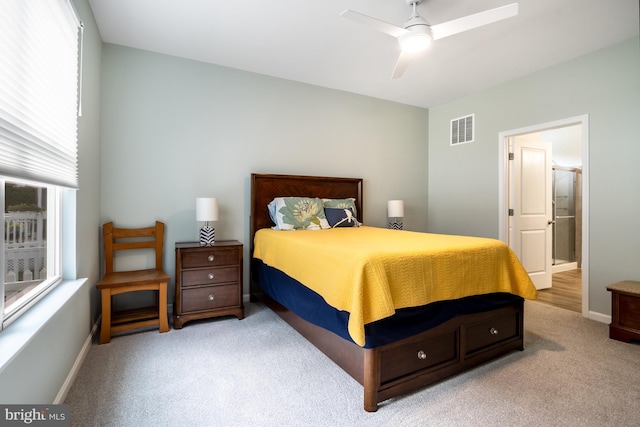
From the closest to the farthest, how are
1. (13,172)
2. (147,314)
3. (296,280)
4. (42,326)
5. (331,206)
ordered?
(13,172), (42,326), (296,280), (147,314), (331,206)

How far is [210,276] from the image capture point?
288 cm

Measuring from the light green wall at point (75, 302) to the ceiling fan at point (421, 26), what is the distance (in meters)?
2.00

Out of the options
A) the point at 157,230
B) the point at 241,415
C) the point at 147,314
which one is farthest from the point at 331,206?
the point at 241,415

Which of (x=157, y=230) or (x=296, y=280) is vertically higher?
(x=157, y=230)

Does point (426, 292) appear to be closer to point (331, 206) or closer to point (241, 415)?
point (241, 415)

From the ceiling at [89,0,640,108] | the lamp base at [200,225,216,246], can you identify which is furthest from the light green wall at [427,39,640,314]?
the lamp base at [200,225,216,246]

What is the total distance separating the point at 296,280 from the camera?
7.80ft

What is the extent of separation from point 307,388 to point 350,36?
111 inches

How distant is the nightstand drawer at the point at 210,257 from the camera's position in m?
2.80

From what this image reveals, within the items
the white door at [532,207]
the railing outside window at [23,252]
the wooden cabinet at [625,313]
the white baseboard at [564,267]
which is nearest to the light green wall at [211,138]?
the railing outside window at [23,252]

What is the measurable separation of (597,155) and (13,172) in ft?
14.1

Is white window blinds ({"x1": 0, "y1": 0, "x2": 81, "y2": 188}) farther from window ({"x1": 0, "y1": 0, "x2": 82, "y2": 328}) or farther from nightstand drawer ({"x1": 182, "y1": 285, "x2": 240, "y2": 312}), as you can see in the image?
nightstand drawer ({"x1": 182, "y1": 285, "x2": 240, "y2": 312})

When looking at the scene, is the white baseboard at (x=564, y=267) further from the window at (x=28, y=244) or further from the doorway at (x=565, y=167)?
the window at (x=28, y=244)

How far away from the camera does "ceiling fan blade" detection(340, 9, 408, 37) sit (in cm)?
196
